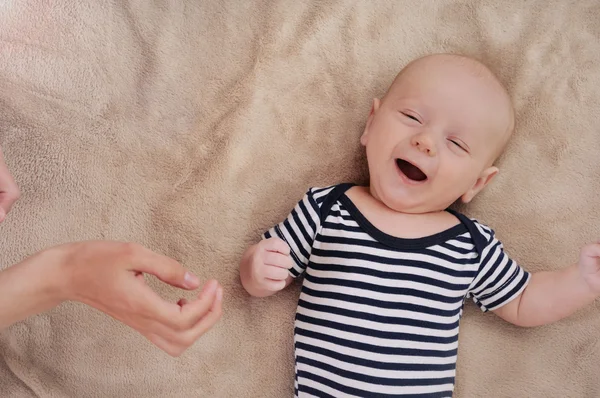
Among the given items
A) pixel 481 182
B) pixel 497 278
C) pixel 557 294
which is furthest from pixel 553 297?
pixel 481 182

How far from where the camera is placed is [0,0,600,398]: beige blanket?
1.30m

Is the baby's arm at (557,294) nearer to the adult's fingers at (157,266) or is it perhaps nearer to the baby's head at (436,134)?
the baby's head at (436,134)

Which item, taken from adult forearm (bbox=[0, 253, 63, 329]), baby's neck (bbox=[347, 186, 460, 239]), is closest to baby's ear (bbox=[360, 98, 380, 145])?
baby's neck (bbox=[347, 186, 460, 239])

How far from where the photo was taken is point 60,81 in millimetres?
1368

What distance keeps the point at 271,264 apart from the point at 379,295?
0.69 feet

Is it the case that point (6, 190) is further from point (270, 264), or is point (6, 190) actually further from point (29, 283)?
point (270, 264)

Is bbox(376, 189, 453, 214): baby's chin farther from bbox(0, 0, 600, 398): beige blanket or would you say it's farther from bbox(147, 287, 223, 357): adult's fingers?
bbox(147, 287, 223, 357): adult's fingers

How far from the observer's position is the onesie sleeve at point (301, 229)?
1.30m

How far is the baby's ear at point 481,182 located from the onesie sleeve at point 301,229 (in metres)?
0.30

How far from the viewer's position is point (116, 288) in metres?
0.92

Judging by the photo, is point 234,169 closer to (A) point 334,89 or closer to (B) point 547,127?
(A) point 334,89

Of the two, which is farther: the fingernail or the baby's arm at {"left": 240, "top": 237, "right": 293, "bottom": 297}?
the baby's arm at {"left": 240, "top": 237, "right": 293, "bottom": 297}

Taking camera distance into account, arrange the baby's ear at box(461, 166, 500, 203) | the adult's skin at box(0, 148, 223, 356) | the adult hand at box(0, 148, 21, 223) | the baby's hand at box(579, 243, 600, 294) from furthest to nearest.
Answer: the baby's ear at box(461, 166, 500, 203) → the baby's hand at box(579, 243, 600, 294) → the adult hand at box(0, 148, 21, 223) → the adult's skin at box(0, 148, 223, 356)

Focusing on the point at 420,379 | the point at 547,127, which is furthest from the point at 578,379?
the point at 547,127
